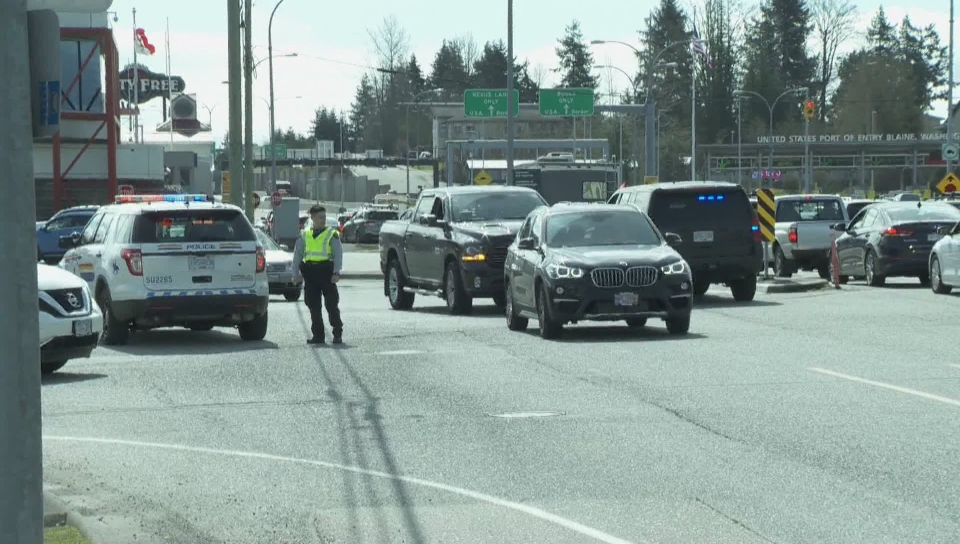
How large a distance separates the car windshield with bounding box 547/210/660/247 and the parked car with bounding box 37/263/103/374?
258 inches

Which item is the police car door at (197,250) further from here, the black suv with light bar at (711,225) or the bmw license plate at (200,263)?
the black suv with light bar at (711,225)

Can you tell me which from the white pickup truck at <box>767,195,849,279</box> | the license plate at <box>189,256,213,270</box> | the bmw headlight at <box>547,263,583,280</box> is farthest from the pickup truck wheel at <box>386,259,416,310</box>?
the white pickup truck at <box>767,195,849,279</box>

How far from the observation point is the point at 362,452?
1046cm

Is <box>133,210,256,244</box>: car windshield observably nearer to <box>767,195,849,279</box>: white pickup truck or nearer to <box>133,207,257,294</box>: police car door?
<box>133,207,257,294</box>: police car door

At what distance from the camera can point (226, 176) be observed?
44125mm

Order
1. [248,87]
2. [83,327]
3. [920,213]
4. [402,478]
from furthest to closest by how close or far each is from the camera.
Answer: [248,87] → [920,213] → [83,327] → [402,478]

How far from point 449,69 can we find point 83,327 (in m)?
153

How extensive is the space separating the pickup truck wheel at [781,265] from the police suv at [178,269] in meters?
16.1

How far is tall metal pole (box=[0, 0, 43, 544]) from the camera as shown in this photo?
5457mm

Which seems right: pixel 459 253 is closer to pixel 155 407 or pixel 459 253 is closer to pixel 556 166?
pixel 155 407

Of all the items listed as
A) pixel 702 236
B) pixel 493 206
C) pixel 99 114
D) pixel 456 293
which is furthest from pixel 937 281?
pixel 99 114

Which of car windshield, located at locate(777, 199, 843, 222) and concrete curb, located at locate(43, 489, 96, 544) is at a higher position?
car windshield, located at locate(777, 199, 843, 222)

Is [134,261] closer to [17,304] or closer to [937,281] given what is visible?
[937,281]

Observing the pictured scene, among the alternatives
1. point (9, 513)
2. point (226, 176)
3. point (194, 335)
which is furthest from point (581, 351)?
point (226, 176)
